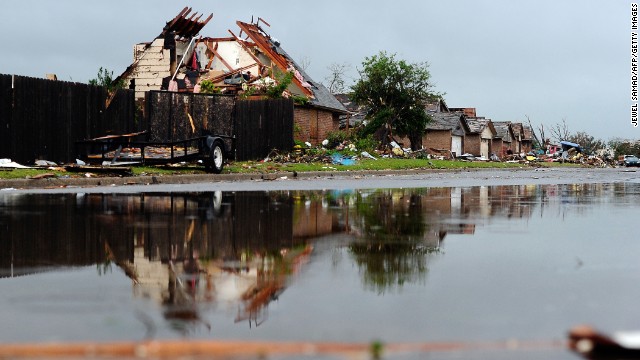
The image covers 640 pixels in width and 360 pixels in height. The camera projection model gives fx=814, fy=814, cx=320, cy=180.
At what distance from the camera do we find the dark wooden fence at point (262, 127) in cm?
3352

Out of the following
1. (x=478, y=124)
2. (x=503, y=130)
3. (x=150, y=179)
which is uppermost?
(x=478, y=124)

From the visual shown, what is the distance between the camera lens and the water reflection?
18.7 feet

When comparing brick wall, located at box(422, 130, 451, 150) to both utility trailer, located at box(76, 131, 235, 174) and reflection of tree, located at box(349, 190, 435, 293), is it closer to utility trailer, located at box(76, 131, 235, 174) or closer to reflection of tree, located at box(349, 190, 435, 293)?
utility trailer, located at box(76, 131, 235, 174)

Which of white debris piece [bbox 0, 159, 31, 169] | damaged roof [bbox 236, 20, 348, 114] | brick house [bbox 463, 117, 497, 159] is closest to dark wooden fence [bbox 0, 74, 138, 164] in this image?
Answer: white debris piece [bbox 0, 159, 31, 169]

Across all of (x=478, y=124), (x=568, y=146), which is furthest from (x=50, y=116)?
(x=568, y=146)

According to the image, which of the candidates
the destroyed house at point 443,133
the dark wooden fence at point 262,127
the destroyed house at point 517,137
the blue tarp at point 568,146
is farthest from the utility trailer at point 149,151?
the destroyed house at point 517,137

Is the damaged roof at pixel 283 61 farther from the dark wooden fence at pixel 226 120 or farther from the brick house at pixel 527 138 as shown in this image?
the brick house at pixel 527 138

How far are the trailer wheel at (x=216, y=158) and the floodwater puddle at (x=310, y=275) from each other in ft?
41.2

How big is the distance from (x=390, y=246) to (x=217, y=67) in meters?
46.4

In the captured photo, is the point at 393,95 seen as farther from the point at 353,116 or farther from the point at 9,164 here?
the point at 9,164

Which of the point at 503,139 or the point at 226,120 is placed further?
the point at 503,139

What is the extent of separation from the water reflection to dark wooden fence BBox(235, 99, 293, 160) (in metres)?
17.8

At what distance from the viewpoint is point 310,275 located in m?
6.25

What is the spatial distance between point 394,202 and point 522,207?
2.30 meters
